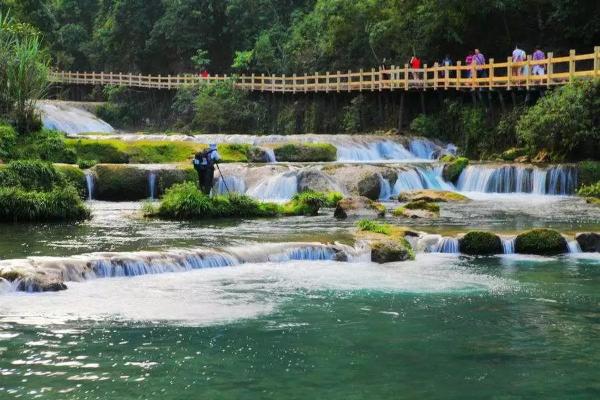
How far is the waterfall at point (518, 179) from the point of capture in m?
29.0

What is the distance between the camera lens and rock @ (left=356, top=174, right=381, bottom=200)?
90.4 feet

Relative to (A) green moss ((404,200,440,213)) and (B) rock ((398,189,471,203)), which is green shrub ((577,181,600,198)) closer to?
(B) rock ((398,189,471,203))

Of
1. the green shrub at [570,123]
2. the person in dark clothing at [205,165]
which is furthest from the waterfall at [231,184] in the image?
the green shrub at [570,123]

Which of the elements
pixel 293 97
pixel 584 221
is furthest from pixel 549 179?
pixel 293 97

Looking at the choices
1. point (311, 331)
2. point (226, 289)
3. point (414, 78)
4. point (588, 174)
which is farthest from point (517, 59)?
point (311, 331)

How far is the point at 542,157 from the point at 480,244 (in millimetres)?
14751

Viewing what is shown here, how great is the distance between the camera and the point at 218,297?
45.9ft

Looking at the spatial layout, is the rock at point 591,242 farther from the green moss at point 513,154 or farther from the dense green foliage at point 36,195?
the green moss at point 513,154

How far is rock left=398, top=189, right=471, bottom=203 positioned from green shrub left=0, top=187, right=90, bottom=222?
9.21 m

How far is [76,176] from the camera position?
985 inches

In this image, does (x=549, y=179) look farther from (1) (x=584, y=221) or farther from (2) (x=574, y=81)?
(1) (x=584, y=221)

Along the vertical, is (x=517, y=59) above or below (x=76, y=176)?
above

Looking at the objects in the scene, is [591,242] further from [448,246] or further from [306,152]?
[306,152]

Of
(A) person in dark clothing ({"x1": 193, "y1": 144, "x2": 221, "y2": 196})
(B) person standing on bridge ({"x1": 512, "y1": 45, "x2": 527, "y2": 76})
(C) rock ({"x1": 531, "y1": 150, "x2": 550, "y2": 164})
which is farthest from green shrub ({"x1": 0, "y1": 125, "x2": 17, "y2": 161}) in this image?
(B) person standing on bridge ({"x1": 512, "y1": 45, "x2": 527, "y2": 76})
